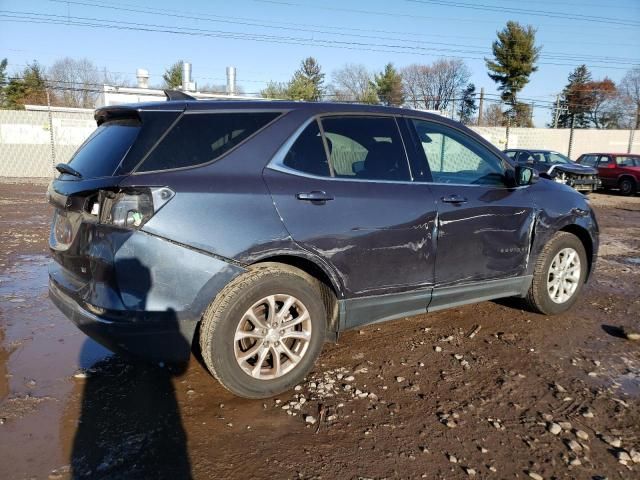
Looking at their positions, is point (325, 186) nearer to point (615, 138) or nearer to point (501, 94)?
point (615, 138)

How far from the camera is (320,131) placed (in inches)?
131

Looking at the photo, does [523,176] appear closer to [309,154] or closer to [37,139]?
[309,154]

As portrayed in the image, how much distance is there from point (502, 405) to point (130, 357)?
224 cm

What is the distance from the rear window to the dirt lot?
1406 mm

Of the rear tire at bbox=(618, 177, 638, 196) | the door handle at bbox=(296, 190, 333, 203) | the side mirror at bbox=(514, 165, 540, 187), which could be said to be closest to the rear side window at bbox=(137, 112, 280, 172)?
the door handle at bbox=(296, 190, 333, 203)

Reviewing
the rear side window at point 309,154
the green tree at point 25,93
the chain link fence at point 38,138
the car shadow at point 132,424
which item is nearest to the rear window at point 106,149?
the car shadow at point 132,424

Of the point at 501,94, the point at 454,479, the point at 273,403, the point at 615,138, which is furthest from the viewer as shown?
the point at 501,94

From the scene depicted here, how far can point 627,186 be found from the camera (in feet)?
61.1

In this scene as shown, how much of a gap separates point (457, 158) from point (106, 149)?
9.13 ft

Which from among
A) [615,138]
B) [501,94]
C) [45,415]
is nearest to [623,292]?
[45,415]

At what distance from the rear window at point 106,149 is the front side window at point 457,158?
6.83 ft

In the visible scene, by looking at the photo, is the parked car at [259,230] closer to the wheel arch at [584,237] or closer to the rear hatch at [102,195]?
the rear hatch at [102,195]

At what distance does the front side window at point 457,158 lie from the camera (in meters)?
3.89

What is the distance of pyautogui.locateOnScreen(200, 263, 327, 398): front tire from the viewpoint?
9.45ft
